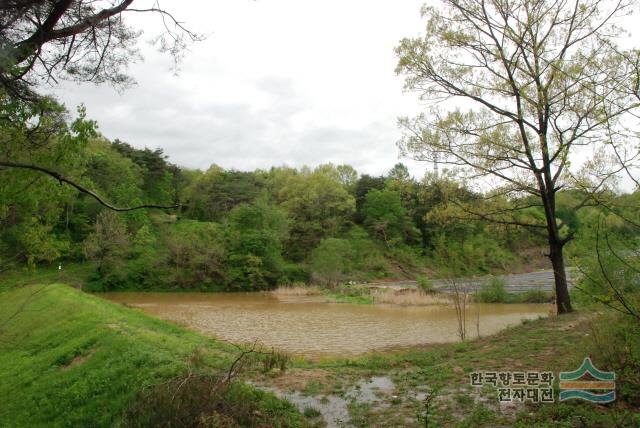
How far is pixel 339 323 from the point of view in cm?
1962

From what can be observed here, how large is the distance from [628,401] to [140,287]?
41.0 metres

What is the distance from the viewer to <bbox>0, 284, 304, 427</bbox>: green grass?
6534 mm

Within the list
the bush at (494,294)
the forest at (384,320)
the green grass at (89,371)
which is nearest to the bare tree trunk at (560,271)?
the forest at (384,320)

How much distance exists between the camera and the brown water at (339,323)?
14.3 meters

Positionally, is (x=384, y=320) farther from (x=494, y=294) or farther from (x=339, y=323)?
(x=494, y=294)

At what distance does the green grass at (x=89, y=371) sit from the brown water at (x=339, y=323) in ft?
11.6

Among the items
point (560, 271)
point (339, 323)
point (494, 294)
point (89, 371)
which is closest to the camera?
point (89, 371)

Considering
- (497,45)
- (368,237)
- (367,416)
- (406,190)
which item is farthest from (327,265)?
(367,416)

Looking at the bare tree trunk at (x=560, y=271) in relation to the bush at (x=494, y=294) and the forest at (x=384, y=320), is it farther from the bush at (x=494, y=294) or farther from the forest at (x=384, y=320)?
the bush at (x=494, y=294)

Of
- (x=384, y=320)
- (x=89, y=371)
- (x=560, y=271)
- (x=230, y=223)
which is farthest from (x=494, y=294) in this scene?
(x=230, y=223)

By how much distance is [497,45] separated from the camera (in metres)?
10.2

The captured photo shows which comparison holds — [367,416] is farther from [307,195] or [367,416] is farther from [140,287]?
[307,195]

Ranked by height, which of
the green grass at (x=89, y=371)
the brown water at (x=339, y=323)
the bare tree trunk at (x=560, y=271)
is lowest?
the brown water at (x=339, y=323)

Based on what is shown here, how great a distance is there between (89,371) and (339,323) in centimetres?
1247
